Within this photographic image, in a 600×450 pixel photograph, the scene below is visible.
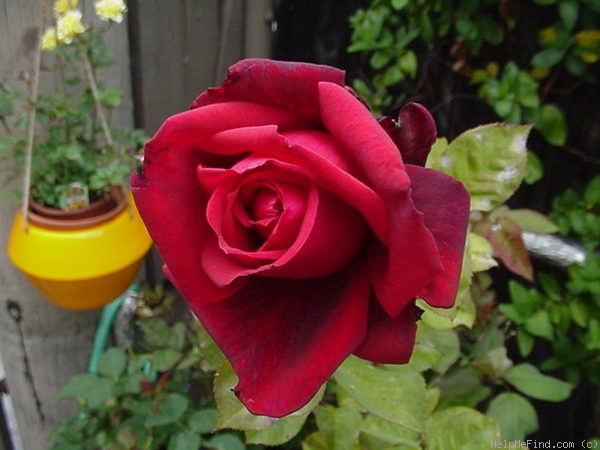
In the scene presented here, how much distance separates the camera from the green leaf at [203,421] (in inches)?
33.9

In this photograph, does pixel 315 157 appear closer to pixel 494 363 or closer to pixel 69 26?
pixel 494 363

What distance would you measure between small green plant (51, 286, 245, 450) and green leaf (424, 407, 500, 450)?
29cm

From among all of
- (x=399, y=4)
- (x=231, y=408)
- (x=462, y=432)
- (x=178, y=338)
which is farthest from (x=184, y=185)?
(x=399, y=4)

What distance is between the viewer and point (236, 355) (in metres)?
0.35

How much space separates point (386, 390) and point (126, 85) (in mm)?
910

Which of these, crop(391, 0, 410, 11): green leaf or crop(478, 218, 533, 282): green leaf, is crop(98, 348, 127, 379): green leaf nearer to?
crop(478, 218, 533, 282): green leaf

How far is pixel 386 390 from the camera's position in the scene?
540 mm

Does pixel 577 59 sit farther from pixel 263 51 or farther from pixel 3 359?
pixel 3 359

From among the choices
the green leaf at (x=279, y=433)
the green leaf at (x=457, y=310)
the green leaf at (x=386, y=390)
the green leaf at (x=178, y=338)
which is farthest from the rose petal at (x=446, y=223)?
the green leaf at (x=178, y=338)

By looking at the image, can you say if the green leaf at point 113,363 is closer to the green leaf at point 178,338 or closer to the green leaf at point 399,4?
the green leaf at point 178,338

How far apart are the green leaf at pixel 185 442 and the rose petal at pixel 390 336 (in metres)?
0.56

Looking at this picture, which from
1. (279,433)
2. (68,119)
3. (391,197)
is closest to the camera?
(391,197)

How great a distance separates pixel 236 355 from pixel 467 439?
1.37 feet

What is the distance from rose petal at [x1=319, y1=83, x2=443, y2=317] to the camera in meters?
0.28
